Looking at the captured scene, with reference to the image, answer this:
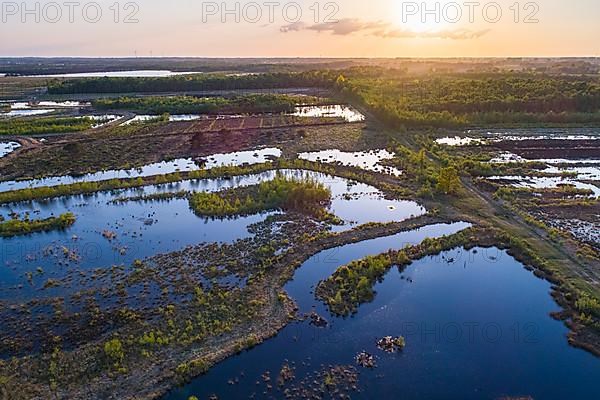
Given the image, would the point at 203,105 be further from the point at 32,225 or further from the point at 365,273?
the point at 365,273

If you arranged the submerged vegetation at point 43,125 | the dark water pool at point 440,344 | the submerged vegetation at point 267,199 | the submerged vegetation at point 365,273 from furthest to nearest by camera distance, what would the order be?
the submerged vegetation at point 43,125
the submerged vegetation at point 267,199
the submerged vegetation at point 365,273
the dark water pool at point 440,344

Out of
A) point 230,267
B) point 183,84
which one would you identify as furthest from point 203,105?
point 230,267

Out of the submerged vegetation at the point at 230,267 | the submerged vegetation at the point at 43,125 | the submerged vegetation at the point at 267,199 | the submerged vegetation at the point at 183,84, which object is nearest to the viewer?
the submerged vegetation at the point at 230,267

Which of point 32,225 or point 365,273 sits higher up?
point 32,225

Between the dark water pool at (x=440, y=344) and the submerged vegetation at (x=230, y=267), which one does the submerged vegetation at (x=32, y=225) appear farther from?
the dark water pool at (x=440, y=344)

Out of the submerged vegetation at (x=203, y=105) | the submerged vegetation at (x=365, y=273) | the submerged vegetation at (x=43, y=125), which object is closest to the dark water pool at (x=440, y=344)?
the submerged vegetation at (x=365, y=273)

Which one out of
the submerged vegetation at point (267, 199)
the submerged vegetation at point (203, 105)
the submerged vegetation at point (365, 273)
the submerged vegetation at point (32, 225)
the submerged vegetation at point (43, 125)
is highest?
the submerged vegetation at point (203, 105)

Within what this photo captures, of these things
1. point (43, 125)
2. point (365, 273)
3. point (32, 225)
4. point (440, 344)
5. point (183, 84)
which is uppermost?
point (183, 84)
